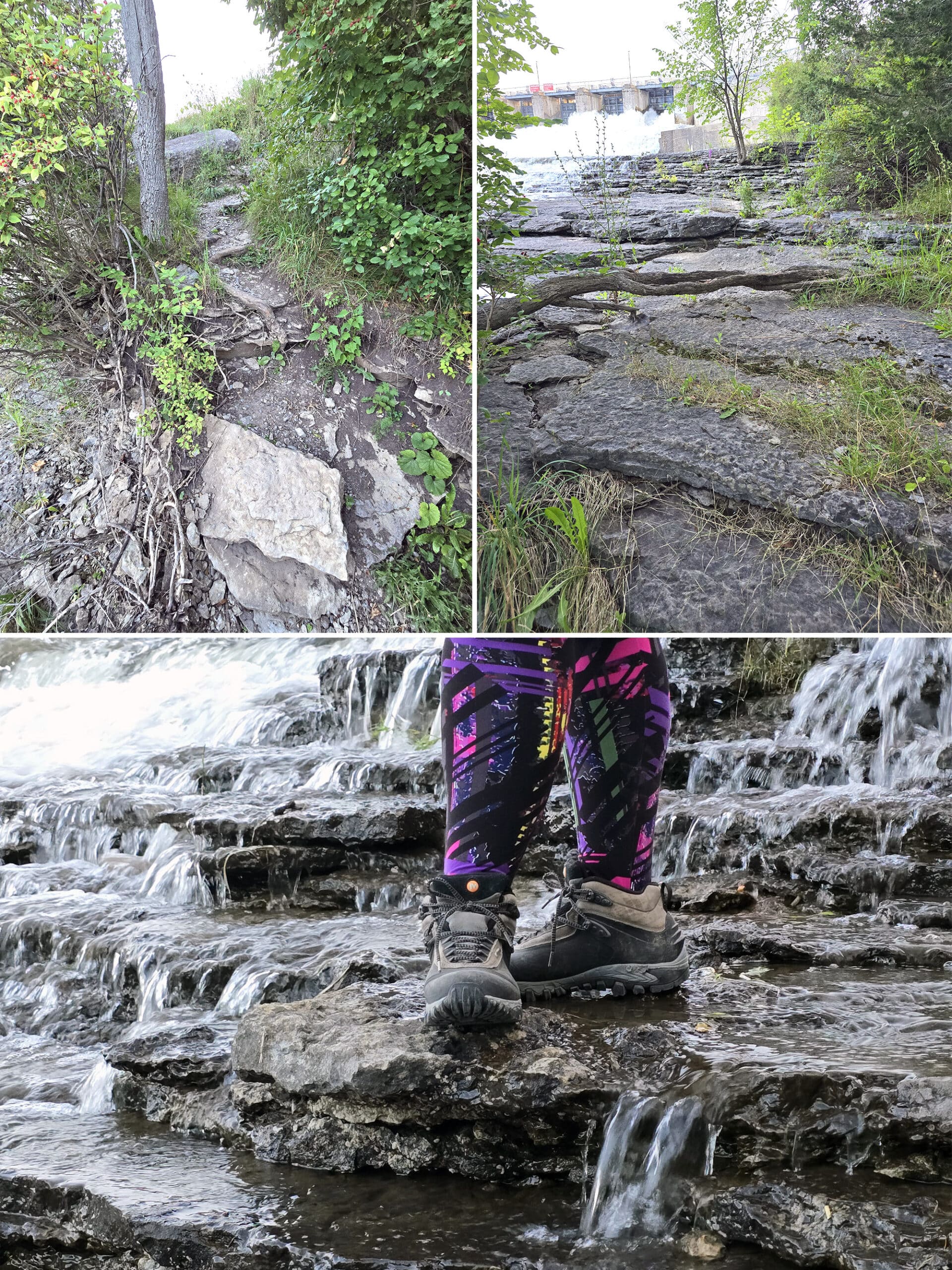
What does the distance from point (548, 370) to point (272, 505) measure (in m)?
0.60

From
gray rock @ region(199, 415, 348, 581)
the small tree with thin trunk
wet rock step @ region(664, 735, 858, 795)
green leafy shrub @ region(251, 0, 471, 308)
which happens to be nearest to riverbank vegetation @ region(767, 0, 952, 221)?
the small tree with thin trunk

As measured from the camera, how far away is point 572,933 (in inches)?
67.4

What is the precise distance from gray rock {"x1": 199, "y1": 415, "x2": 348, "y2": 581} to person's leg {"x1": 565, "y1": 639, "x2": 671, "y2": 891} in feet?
1.73

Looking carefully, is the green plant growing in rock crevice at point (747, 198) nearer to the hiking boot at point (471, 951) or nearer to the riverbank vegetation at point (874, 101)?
the riverbank vegetation at point (874, 101)

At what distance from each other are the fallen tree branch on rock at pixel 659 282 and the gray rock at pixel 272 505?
1.81 ft

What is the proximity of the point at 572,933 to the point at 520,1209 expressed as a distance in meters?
0.44

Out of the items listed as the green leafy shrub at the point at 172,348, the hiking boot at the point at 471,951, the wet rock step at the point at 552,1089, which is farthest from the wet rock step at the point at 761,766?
the green leafy shrub at the point at 172,348

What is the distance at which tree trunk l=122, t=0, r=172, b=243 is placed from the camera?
194 centimetres

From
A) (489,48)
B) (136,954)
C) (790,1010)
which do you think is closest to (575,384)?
(489,48)

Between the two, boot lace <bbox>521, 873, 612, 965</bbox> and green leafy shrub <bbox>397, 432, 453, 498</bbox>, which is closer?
boot lace <bbox>521, 873, 612, 965</bbox>

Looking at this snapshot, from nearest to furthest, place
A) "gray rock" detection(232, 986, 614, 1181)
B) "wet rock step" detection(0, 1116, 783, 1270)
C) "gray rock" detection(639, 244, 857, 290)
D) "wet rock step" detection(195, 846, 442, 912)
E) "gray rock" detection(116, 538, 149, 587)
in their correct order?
"wet rock step" detection(0, 1116, 783, 1270) < "gray rock" detection(232, 986, 614, 1181) < "gray rock" detection(639, 244, 857, 290) < "gray rock" detection(116, 538, 149, 587) < "wet rock step" detection(195, 846, 442, 912)

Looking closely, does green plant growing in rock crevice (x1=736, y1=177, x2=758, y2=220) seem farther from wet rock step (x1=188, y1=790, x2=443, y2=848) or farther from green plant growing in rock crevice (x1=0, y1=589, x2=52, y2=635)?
wet rock step (x1=188, y1=790, x2=443, y2=848)

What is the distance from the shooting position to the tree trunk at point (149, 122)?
194 centimetres

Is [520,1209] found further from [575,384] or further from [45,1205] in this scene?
[575,384]
